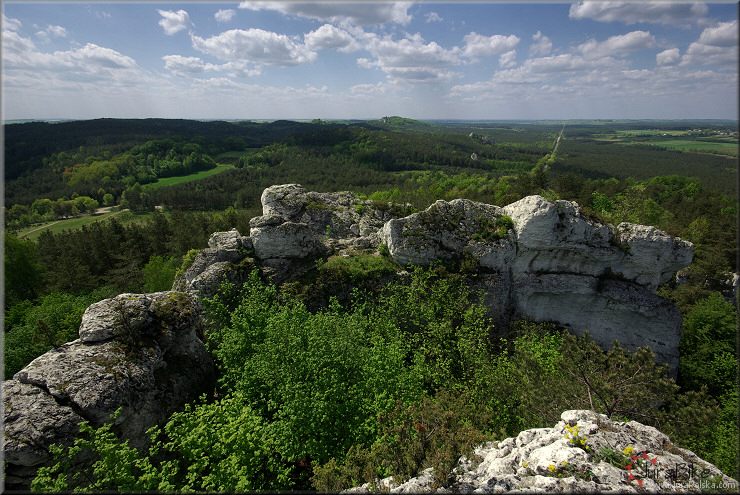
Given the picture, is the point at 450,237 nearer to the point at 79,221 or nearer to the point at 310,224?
the point at 310,224

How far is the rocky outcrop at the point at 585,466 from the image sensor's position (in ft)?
21.1

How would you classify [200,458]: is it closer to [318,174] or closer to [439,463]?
[439,463]

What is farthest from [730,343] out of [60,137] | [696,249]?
[60,137]

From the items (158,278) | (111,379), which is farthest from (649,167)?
(111,379)

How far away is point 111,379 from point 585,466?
1646 cm

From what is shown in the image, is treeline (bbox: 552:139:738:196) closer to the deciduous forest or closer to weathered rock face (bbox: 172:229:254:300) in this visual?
the deciduous forest

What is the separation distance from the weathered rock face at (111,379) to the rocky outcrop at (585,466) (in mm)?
10741

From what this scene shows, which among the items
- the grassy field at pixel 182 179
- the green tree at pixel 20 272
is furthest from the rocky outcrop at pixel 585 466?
the grassy field at pixel 182 179

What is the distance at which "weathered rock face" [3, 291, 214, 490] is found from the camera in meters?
10.1

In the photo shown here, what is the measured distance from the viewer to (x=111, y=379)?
12.5 meters

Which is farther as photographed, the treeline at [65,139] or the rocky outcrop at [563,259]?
the treeline at [65,139]

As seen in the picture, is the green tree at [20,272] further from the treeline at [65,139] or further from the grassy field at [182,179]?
the treeline at [65,139]

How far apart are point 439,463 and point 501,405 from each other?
786 cm

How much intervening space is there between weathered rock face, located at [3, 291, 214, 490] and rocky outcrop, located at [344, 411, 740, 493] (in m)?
10.7
